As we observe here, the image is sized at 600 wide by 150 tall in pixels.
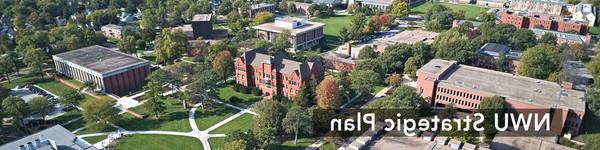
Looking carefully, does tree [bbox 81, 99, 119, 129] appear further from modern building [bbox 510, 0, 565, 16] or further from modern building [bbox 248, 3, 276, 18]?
modern building [bbox 510, 0, 565, 16]

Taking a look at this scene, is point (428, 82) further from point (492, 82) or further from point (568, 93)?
point (568, 93)

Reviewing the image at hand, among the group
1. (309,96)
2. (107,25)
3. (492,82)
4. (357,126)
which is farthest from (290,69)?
(107,25)

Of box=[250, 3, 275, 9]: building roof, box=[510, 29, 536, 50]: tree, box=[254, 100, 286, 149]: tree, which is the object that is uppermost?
box=[250, 3, 275, 9]: building roof

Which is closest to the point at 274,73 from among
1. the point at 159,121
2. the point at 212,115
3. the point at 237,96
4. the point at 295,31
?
the point at 237,96

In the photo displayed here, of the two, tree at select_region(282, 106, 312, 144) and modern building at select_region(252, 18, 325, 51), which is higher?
modern building at select_region(252, 18, 325, 51)

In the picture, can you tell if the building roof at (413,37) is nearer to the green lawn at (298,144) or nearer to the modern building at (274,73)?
the modern building at (274,73)

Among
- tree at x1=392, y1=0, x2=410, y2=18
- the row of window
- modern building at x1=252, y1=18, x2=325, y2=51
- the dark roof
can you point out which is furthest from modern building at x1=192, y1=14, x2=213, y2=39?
the row of window
